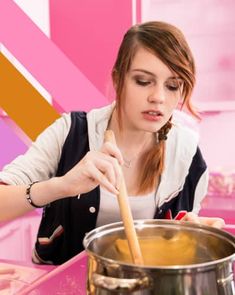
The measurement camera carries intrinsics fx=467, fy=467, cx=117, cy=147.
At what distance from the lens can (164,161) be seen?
1387mm

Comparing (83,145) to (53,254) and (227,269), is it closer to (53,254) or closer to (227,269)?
(53,254)

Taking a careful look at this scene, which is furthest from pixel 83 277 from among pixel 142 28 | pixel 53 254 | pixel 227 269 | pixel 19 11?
pixel 19 11

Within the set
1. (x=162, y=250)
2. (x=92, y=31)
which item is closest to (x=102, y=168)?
(x=162, y=250)

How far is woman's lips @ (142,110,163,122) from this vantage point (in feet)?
3.79

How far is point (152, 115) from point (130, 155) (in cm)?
25

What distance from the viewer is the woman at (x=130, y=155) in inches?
44.8

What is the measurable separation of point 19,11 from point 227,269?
221 centimetres

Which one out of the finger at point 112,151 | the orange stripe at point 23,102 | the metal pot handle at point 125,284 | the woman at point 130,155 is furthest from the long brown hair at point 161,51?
the orange stripe at point 23,102

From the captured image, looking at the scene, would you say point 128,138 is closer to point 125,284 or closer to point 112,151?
point 112,151

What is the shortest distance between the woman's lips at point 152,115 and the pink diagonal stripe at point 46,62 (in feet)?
4.31

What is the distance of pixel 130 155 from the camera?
1384mm

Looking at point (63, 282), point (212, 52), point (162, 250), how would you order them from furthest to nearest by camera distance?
point (212, 52)
point (63, 282)
point (162, 250)

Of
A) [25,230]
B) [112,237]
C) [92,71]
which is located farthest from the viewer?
[25,230]

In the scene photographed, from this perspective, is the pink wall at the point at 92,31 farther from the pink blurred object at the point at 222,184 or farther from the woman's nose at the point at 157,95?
the woman's nose at the point at 157,95
